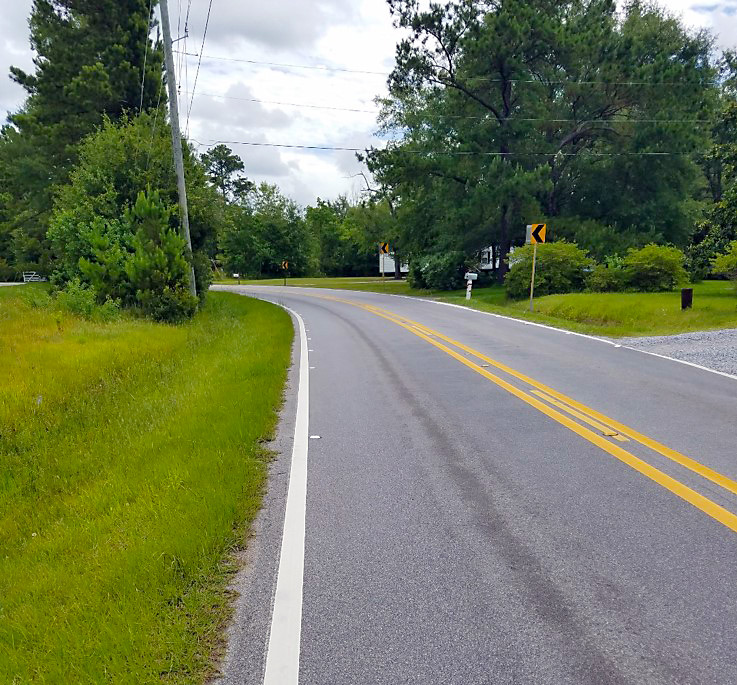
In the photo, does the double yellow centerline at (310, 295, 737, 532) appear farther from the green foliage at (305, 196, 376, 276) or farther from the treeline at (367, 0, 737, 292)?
the green foliage at (305, 196, 376, 276)

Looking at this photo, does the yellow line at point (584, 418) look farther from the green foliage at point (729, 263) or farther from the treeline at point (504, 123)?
the treeline at point (504, 123)

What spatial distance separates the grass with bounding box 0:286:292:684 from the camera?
275 centimetres

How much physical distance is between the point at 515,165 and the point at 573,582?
2884 cm

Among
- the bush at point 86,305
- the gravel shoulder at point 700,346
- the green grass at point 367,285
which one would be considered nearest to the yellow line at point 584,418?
the gravel shoulder at point 700,346

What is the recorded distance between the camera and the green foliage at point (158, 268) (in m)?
16.6

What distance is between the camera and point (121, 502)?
179 inches

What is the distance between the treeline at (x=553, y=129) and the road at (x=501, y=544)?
73.0ft

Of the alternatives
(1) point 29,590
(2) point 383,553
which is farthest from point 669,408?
(1) point 29,590

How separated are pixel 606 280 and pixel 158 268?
16.7 metres

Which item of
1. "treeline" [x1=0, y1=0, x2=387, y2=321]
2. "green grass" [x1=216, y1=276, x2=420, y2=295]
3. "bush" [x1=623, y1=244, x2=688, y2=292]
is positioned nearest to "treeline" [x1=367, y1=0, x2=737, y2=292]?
"green grass" [x1=216, y1=276, x2=420, y2=295]

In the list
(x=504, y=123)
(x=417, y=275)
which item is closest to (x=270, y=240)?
(x=417, y=275)

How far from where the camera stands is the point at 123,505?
4461mm

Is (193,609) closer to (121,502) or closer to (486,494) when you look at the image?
(121,502)

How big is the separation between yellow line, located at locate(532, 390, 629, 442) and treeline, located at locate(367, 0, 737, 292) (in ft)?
68.7
